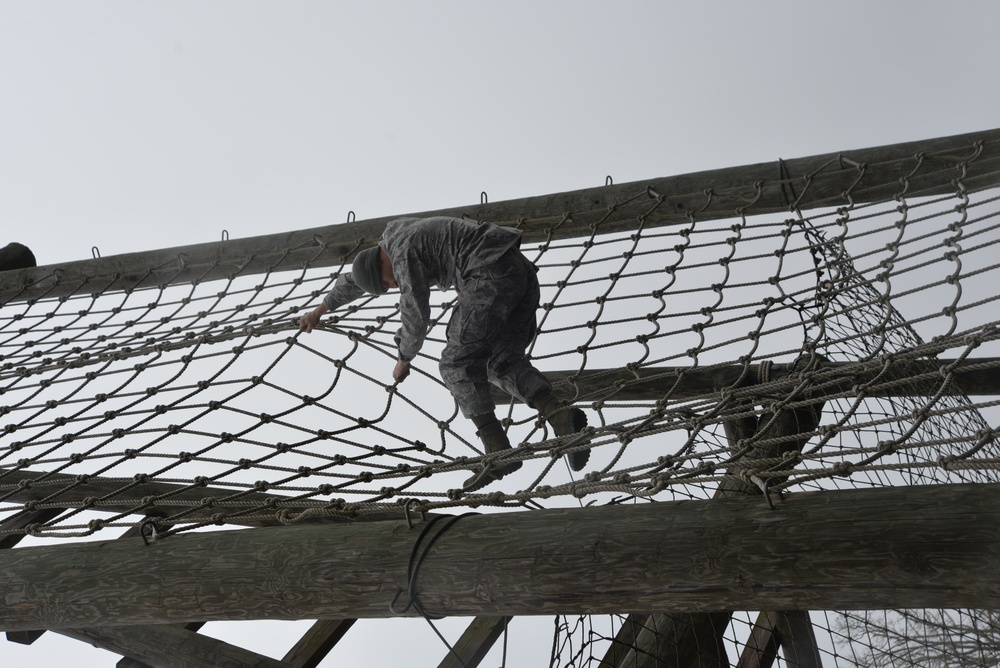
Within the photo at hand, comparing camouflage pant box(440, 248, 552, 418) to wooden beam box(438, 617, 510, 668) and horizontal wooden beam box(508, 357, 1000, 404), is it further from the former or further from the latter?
wooden beam box(438, 617, 510, 668)

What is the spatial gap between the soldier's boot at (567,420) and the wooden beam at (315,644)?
63 cm

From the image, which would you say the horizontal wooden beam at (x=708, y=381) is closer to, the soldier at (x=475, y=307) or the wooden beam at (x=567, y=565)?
the soldier at (x=475, y=307)

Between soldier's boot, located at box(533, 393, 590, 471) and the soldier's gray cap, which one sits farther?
the soldier's gray cap

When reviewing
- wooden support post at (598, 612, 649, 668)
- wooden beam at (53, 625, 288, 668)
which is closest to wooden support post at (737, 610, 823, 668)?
wooden support post at (598, 612, 649, 668)

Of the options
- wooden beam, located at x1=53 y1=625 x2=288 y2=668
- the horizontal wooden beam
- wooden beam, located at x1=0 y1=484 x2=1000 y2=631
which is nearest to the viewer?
wooden beam, located at x1=0 y1=484 x2=1000 y2=631

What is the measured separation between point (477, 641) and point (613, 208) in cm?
A: 134

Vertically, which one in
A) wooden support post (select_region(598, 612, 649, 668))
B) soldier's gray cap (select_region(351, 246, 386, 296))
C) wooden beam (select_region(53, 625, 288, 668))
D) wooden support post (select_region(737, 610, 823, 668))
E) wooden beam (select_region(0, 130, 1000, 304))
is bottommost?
wooden beam (select_region(53, 625, 288, 668))

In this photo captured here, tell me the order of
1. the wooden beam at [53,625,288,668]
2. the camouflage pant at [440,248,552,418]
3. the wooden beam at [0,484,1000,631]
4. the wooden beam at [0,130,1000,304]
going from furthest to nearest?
the wooden beam at [0,130,1000,304], the camouflage pant at [440,248,552,418], the wooden beam at [53,625,288,668], the wooden beam at [0,484,1000,631]

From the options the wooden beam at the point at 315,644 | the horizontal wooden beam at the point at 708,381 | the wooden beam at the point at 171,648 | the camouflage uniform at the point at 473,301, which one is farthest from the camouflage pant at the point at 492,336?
the wooden beam at the point at 171,648

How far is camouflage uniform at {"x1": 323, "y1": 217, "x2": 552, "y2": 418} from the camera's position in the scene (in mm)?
2184

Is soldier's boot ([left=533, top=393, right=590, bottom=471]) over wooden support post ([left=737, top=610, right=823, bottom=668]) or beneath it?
over

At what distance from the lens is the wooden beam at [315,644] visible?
215 centimetres

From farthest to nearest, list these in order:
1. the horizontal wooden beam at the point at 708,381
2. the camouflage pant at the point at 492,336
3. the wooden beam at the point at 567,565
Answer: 1. the horizontal wooden beam at the point at 708,381
2. the camouflage pant at the point at 492,336
3. the wooden beam at the point at 567,565

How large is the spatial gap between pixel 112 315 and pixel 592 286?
4319 millimetres
